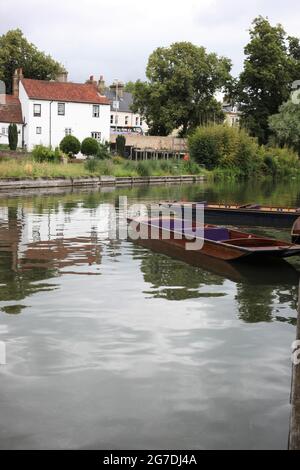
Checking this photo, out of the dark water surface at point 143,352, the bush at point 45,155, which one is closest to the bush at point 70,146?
the bush at point 45,155

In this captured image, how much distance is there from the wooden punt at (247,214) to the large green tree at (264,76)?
145ft

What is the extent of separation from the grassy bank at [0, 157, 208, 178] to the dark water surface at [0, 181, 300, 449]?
82.8 feet

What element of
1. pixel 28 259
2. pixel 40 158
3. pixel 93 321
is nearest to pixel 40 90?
pixel 40 158

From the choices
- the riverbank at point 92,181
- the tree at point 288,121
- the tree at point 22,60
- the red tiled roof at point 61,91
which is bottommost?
the riverbank at point 92,181

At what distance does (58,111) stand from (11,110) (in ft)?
14.3

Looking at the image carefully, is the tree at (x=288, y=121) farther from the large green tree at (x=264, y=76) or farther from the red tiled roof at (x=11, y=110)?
the red tiled roof at (x=11, y=110)

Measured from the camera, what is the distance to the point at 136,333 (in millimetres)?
8570

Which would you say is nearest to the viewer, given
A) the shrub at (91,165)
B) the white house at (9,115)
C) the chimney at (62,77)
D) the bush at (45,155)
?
the shrub at (91,165)

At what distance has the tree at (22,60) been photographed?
69.1 metres

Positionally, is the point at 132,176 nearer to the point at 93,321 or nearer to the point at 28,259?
the point at 28,259

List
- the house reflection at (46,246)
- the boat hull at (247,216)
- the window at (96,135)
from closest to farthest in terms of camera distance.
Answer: the house reflection at (46,246) < the boat hull at (247,216) < the window at (96,135)

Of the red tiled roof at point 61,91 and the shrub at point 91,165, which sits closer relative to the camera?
the shrub at point 91,165

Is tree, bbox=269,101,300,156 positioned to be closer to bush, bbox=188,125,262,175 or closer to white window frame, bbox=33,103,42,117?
bush, bbox=188,125,262,175

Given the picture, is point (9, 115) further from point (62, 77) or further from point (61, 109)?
point (62, 77)
